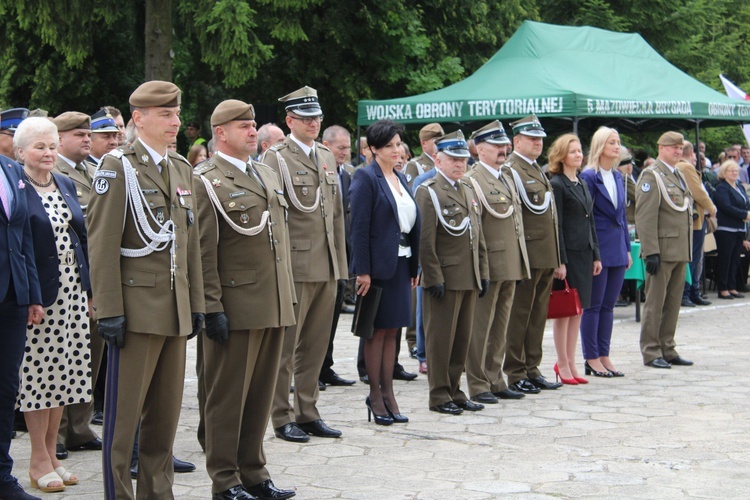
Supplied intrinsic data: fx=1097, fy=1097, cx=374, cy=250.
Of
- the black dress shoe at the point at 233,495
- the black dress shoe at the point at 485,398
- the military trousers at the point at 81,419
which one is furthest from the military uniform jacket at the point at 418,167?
the black dress shoe at the point at 233,495

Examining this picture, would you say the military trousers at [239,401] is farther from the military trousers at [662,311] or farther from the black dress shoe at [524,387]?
the military trousers at [662,311]

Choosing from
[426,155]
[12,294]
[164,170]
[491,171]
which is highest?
[426,155]

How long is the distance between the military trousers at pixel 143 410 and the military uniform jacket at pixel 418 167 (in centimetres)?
604

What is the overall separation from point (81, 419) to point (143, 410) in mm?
1810

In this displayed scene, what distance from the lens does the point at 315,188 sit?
24.0 feet

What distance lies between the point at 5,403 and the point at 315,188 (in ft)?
8.37

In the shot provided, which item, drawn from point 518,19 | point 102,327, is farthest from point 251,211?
point 518,19

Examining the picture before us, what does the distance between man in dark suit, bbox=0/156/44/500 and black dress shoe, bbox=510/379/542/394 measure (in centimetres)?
440

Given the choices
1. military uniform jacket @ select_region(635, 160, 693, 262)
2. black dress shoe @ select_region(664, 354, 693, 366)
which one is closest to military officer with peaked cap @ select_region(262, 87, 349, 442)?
military uniform jacket @ select_region(635, 160, 693, 262)

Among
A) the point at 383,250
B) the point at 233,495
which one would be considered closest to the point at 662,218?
the point at 383,250

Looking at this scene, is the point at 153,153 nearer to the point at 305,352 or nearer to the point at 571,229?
the point at 305,352

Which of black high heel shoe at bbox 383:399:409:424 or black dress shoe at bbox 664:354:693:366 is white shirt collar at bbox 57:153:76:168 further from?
black dress shoe at bbox 664:354:693:366

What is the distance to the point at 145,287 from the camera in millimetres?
5039

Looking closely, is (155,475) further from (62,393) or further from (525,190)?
(525,190)
